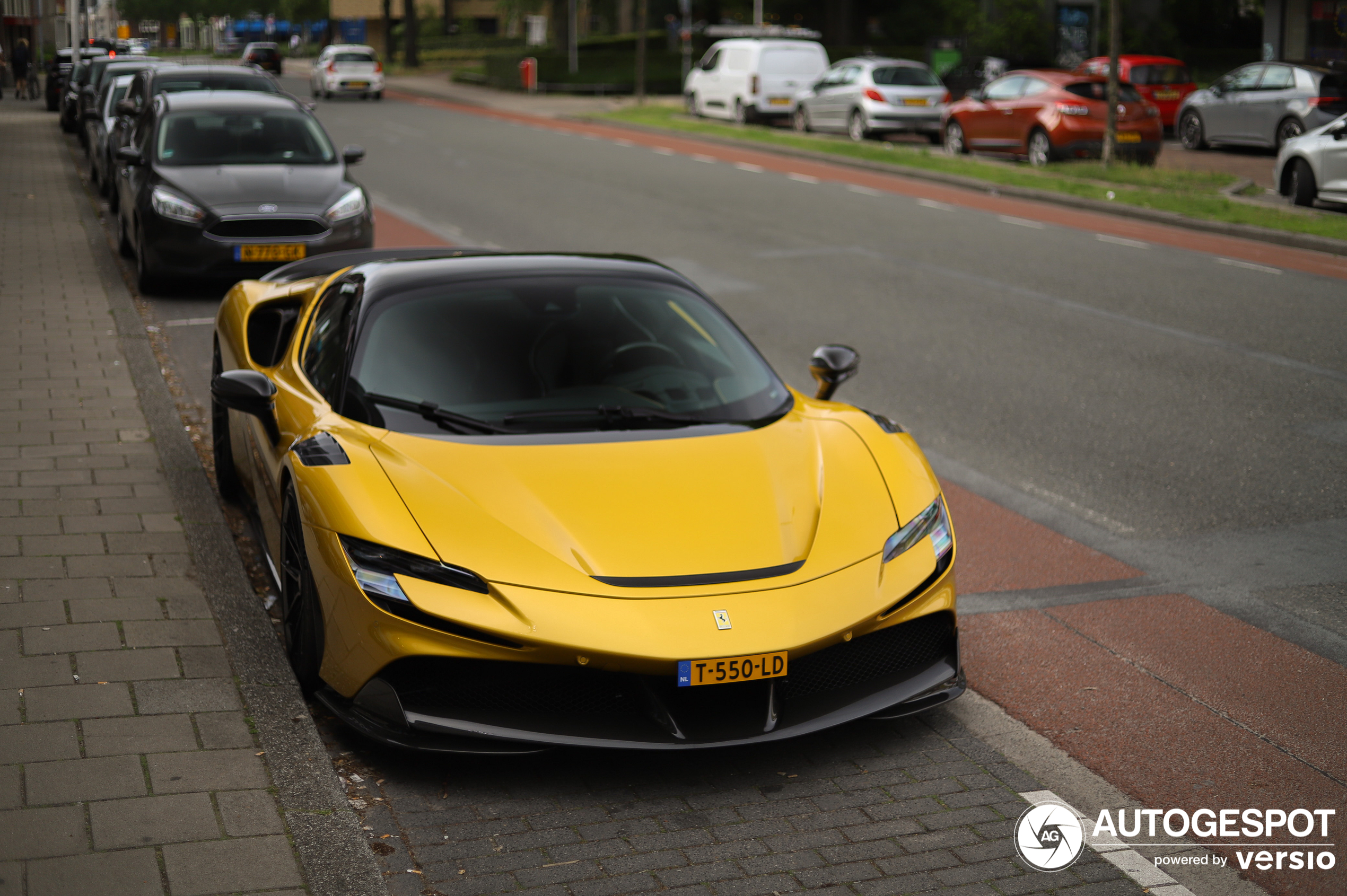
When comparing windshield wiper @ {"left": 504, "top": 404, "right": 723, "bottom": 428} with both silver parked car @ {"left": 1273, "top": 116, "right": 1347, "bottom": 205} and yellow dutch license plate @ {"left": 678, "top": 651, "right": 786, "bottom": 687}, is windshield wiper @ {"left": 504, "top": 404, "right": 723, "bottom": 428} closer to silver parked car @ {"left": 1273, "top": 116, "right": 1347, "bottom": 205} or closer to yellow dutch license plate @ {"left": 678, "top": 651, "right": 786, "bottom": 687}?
yellow dutch license plate @ {"left": 678, "top": 651, "right": 786, "bottom": 687}

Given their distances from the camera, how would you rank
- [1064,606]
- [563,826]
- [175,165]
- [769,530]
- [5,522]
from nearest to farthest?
[563,826] → [769,530] → [1064,606] → [5,522] → [175,165]

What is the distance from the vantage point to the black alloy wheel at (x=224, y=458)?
6633 mm

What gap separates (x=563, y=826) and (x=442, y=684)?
1.71 ft

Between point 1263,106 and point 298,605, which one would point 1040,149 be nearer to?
point 1263,106

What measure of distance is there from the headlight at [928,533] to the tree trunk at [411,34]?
70.7 metres

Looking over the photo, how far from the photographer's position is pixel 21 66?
42938 millimetres

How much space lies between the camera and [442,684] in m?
3.99

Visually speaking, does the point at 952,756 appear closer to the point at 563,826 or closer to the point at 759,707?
the point at 759,707

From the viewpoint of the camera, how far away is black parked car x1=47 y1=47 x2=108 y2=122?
2883 centimetres

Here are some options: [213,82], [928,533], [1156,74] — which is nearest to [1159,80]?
[1156,74]

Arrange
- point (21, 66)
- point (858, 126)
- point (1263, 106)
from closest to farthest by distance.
Result: point (1263, 106) → point (858, 126) → point (21, 66)

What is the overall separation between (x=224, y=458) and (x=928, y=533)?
146 inches

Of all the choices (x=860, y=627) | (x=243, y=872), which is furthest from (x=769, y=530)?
(x=243, y=872)

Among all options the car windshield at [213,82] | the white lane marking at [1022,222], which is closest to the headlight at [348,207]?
the car windshield at [213,82]
